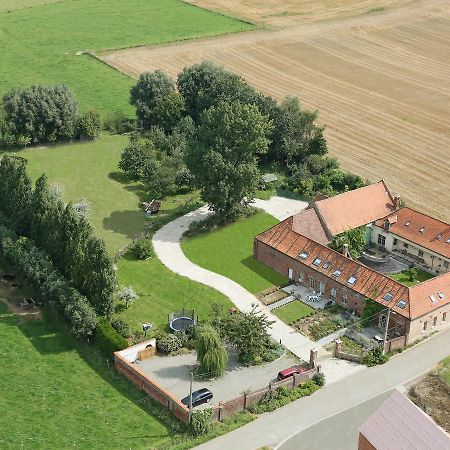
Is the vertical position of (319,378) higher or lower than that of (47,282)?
lower

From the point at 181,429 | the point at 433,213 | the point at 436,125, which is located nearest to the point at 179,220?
the point at 433,213

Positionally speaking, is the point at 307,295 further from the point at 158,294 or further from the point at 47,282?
the point at 47,282

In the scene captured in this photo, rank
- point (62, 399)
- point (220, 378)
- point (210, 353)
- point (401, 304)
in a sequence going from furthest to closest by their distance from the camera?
point (401, 304)
point (220, 378)
point (210, 353)
point (62, 399)

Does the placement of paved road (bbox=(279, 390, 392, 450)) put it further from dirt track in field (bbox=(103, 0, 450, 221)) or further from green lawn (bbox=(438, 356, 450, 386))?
dirt track in field (bbox=(103, 0, 450, 221))

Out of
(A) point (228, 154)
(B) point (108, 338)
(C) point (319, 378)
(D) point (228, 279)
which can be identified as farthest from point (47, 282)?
(A) point (228, 154)

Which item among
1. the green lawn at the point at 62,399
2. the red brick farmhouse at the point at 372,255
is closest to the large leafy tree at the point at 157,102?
the red brick farmhouse at the point at 372,255

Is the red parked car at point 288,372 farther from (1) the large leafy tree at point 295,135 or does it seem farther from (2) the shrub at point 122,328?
(1) the large leafy tree at point 295,135
